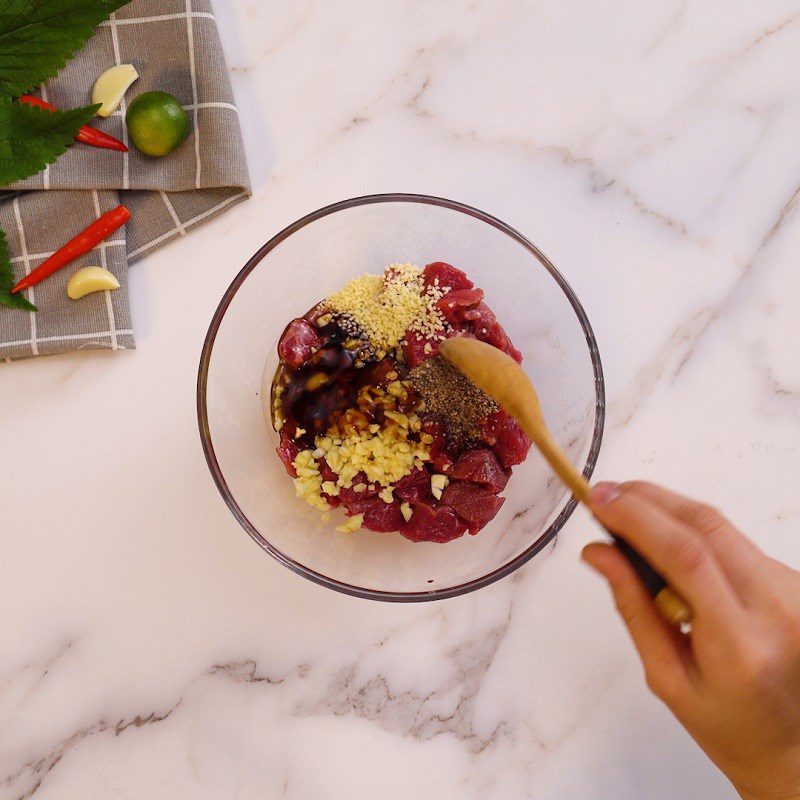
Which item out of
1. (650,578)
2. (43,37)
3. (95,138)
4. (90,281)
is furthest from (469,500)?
(43,37)

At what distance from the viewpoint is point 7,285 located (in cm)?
183

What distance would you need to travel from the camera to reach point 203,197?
1.89m

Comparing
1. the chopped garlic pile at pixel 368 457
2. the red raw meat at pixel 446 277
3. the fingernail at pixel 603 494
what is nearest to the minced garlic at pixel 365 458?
the chopped garlic pile at pixel 368 457

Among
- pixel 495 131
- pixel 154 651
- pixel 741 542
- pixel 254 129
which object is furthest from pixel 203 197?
pixel 741 542

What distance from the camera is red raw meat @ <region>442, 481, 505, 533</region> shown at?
1.59 meters

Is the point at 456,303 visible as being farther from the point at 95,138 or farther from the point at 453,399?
the point at 95,138

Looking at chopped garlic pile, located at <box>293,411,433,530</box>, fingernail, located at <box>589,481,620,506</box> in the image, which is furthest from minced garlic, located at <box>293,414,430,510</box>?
fingernail, located at <box>589,481,620,506</box>

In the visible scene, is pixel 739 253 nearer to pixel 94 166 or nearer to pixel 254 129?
pixel 254 129

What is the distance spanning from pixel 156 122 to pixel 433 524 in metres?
1.09

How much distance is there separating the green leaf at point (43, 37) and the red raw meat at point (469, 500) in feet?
4.27

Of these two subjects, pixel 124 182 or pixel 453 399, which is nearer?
pixel 453 399

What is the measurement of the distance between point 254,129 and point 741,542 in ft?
4.69

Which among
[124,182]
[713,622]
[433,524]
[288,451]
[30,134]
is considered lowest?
[433,524]

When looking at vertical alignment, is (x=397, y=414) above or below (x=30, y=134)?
below
